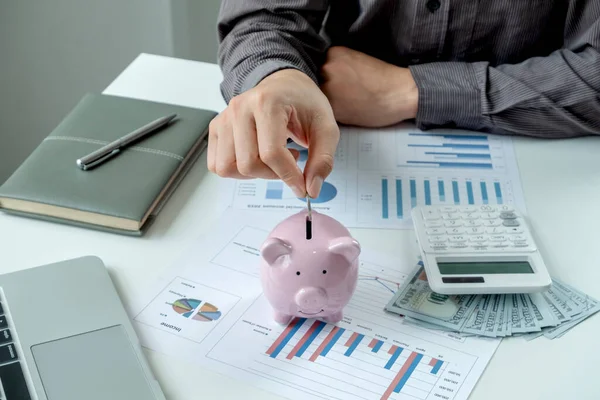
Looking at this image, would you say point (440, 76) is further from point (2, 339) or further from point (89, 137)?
point (2, 339)

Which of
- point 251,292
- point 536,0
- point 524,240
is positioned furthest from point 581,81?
point 251,292

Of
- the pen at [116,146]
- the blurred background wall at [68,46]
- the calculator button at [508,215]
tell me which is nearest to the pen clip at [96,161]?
the pen at [116,146]

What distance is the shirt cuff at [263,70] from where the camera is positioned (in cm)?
90

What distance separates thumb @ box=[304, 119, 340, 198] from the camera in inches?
28.0

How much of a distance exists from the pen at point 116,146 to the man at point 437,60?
0.10m

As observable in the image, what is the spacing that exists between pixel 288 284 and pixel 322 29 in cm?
59

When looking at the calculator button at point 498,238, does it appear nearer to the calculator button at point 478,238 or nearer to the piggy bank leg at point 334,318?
the calculator button at point 478,238

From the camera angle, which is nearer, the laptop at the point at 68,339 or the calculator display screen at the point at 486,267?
the laptop at the point at 68,339

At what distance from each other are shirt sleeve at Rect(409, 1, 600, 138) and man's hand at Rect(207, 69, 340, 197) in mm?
235

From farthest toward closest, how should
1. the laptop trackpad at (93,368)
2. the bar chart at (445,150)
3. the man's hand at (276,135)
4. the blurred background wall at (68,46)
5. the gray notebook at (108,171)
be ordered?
the blurred background wall at (68,46) → the bar chart at (445,150) → the gray notebook at (108,171) → the man's hand at (276,135) → the laptop trackpad at (93,368)

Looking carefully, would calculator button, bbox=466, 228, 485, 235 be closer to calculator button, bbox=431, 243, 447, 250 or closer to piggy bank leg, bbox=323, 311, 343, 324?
calculator button, bbox=431, 243, 447, 250

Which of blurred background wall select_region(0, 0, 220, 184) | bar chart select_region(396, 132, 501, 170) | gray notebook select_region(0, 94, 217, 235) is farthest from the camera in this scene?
blurred background wall select_region(0, 0, 220, 184)

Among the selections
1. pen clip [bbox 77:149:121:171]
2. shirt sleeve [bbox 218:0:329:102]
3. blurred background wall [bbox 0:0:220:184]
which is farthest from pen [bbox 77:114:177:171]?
blurred background wall [bbox 0:0:220:184]

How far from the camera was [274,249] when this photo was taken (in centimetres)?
64
